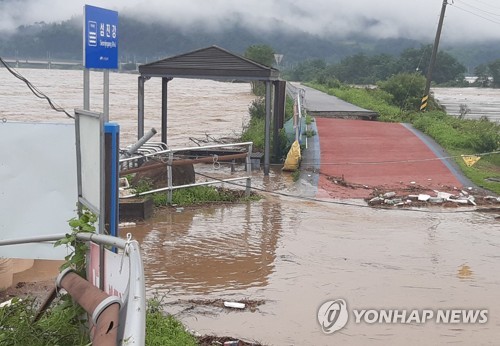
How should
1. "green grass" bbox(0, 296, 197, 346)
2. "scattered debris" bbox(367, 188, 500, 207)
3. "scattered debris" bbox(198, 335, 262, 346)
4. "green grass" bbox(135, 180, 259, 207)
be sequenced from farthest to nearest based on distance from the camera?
"scattered debris" bbox(367, 188, 500, 207)
"green grass" bbox(135, 180, 259, 207)
"scattered debris" bbox(198, 335, 262, 346)
"green grass" bbox(0, 296, 197, 346)

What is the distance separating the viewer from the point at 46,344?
4.29 meters

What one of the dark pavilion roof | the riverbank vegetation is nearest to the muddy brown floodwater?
the dark pavilion roof

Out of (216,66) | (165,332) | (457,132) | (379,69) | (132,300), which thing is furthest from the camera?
(379,69)

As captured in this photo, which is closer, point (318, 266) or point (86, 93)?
point (86, 93)

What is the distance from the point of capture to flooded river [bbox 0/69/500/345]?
21.6 feet

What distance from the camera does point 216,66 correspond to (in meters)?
14.9

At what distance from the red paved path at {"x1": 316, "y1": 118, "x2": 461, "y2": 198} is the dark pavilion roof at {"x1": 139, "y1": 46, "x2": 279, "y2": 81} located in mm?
2491

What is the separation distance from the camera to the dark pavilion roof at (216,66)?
585 inches

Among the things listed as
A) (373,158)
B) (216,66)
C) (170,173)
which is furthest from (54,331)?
(373,158)

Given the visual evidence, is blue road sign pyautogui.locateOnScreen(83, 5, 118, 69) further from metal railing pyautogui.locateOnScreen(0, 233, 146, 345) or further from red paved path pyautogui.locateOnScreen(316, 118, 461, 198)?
red paved path pyautogui.locateOnScreen(316, 118, 461, 198)

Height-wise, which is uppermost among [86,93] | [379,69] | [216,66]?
[379,69]

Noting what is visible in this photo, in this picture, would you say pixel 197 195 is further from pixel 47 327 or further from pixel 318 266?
pixel 47 327

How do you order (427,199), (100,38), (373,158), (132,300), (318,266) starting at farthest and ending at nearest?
(373,158) < (427,199) < (318,266) < (100,38) < (132,300)

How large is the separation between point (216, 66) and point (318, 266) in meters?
7.07
